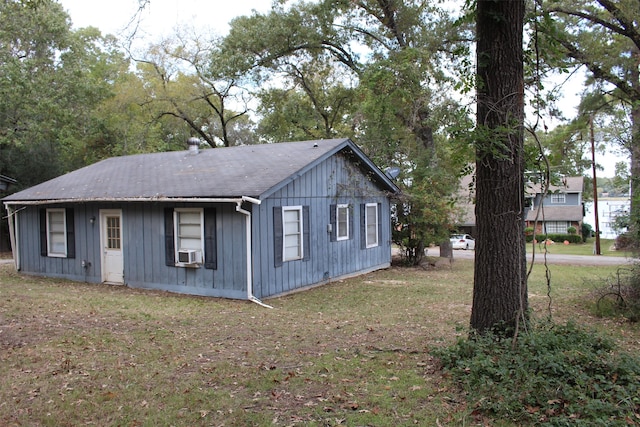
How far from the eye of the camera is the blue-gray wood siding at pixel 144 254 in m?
11.1

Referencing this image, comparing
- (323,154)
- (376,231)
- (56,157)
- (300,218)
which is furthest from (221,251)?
(56,157)

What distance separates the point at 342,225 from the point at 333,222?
0.68 m

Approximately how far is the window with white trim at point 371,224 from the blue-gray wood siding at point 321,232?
0.62 ft

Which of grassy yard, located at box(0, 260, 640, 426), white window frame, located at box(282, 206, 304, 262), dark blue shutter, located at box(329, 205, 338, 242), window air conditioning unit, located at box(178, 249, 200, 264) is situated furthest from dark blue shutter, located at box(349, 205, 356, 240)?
window air conditioning unit, located at box(178, 249, 200, 264)

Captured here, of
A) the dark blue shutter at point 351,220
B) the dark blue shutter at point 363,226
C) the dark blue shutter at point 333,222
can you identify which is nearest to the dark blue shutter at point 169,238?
the dark blue shutter at point 333,222

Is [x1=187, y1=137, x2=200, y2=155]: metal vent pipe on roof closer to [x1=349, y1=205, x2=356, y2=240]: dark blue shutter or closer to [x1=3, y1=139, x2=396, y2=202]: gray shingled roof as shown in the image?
[x1=3, y1=139, x2=396, y2=202]: gray shingled roof

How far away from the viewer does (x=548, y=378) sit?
435 cm

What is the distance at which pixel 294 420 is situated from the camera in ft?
13.8

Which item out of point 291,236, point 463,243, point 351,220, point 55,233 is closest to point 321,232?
point 291,236

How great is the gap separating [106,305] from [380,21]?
17113 millimetres

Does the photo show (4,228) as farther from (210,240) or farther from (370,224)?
(370,224)

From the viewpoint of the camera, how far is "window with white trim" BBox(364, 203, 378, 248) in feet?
52.8

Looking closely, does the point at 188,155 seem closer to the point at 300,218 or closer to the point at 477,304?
the point at 300,218

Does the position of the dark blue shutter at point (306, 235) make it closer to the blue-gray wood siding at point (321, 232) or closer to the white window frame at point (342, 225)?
the blue-gray wood siding at point (321, 232)
